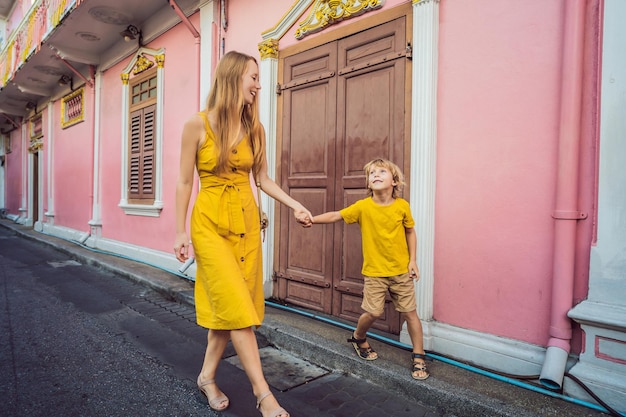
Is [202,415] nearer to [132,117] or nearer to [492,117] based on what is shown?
[492,117]

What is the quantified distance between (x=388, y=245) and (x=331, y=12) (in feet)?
8.35

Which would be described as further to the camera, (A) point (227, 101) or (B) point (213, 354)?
(B) point (213, 354)

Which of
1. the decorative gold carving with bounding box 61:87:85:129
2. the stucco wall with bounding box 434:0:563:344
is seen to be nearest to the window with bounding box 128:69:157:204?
the decorative gold carving with bounding box 61:87:85:129

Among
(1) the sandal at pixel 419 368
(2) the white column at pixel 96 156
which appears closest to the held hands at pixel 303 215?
(1) the sandal at pixel 419 368

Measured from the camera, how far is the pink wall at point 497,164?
2721 millimetres

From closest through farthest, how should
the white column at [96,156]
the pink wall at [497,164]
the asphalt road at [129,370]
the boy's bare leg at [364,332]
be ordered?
the asphalt road at [129,370]
the pink wall at [497,164]
the boy's bare leg at [364,332]
the white column at [96,156]

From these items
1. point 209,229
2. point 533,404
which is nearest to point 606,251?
point 533,404

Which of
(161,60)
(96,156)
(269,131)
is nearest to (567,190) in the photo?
(269,131)

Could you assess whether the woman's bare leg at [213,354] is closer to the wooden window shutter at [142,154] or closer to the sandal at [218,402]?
the sandal at [218,402]

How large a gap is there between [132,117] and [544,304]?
24.5 ft

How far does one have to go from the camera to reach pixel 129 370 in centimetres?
304

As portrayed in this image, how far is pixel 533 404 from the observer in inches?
95.4

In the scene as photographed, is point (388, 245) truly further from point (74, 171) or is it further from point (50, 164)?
point (50, 164)

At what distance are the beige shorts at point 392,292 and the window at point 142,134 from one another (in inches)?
195
